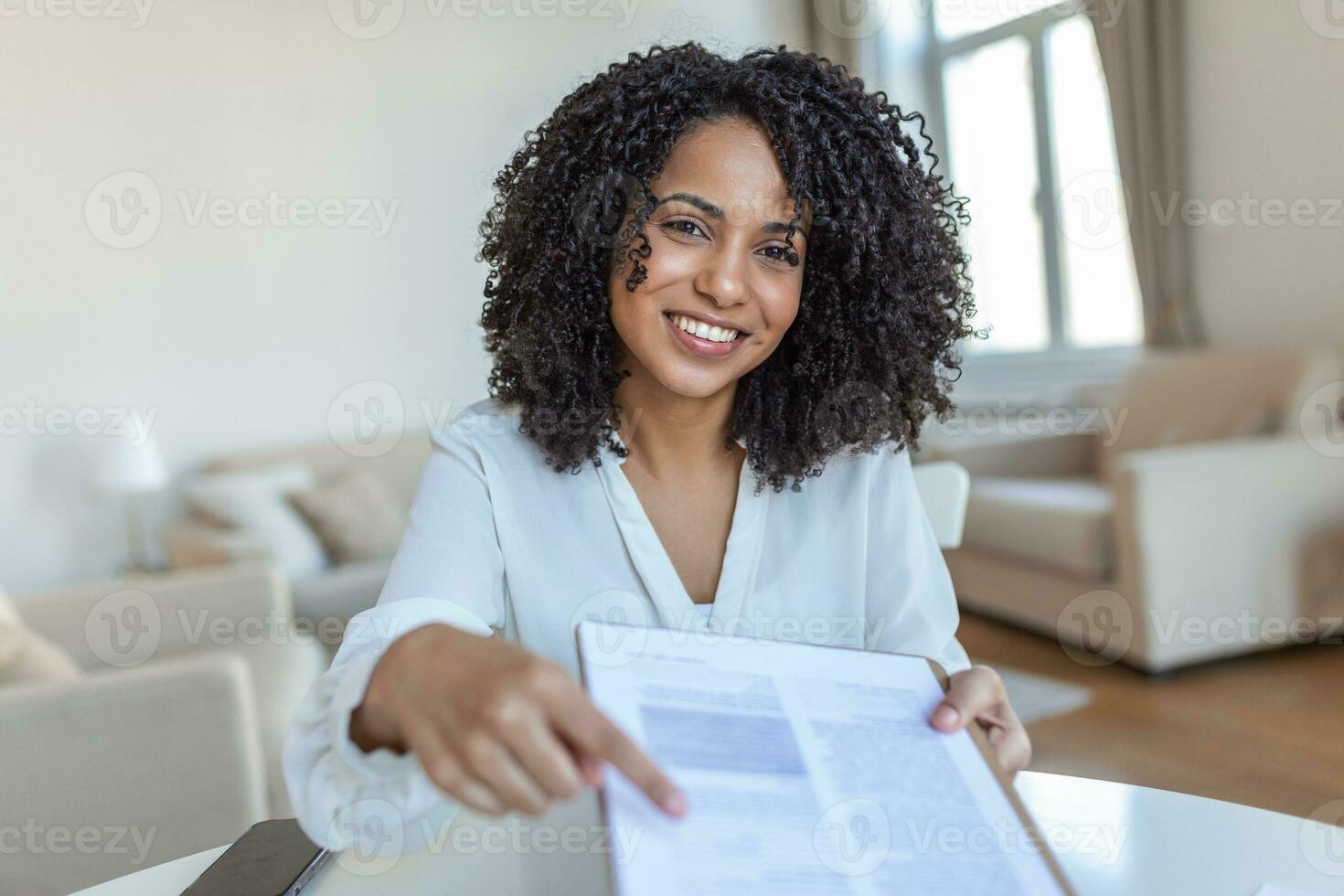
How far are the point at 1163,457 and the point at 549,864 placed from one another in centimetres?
256

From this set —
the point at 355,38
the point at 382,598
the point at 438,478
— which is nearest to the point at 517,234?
the point at 438,478

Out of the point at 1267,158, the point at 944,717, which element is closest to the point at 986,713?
the point at 944,717

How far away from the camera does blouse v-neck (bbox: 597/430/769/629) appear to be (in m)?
1.15

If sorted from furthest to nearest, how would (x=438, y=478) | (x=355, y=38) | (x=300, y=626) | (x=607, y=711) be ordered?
(x=355, y=38)
(x=300, y=626)
(x=438, y=478)
(x=607, y=711)

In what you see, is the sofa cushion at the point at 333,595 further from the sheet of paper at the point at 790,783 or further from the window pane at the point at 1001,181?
the window pane at the point at 1001,181

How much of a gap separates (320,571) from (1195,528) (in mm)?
2646

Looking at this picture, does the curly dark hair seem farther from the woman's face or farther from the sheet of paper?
the sheet of paper

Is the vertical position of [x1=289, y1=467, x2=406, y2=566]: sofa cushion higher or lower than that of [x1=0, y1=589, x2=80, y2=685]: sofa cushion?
lower

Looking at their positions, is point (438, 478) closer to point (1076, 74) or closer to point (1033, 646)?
point (1033, 646)

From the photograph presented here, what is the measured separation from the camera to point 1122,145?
4.10 meters

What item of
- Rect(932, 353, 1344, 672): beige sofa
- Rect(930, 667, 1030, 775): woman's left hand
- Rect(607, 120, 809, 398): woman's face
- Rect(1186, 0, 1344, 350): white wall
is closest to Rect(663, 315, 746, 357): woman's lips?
Rect(607, 120, 809, 398): woman's face

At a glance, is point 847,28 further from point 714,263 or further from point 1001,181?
point 714,263

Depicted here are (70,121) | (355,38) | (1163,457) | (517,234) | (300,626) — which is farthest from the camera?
(355,38)

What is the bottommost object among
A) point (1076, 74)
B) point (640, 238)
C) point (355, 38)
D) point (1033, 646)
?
point (1033, 646)
